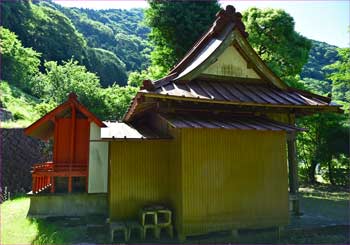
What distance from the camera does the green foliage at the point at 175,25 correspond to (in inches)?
697

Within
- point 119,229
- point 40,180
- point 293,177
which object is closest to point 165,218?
point 119,229

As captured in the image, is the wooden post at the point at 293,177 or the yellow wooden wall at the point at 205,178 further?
the wooden post at the point at 293,177

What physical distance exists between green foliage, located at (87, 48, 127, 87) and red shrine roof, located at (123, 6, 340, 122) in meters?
45.4

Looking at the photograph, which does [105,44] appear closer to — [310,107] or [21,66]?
[21,66]

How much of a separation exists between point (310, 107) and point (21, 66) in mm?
33352

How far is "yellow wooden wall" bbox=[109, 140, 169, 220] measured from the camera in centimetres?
773

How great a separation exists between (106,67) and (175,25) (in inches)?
1539

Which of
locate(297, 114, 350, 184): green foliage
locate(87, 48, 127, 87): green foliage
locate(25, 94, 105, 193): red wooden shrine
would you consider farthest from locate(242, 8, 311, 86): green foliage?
locate(87, 48, 127, 87): green foliage

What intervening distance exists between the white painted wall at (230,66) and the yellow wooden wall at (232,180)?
6.85 ft

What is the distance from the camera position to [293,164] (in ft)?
31.1

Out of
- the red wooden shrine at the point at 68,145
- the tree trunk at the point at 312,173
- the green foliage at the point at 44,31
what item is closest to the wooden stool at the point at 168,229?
the red wooden shrine at the point at 68,145

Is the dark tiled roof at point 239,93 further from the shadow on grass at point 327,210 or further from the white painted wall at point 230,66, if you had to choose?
the shadow on grass at point 327,210

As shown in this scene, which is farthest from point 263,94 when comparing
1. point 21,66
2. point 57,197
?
point 21,66

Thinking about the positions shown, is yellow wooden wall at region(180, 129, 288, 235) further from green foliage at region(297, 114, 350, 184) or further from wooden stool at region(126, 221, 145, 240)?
green foliage at region(297, 114, 350, 184)
